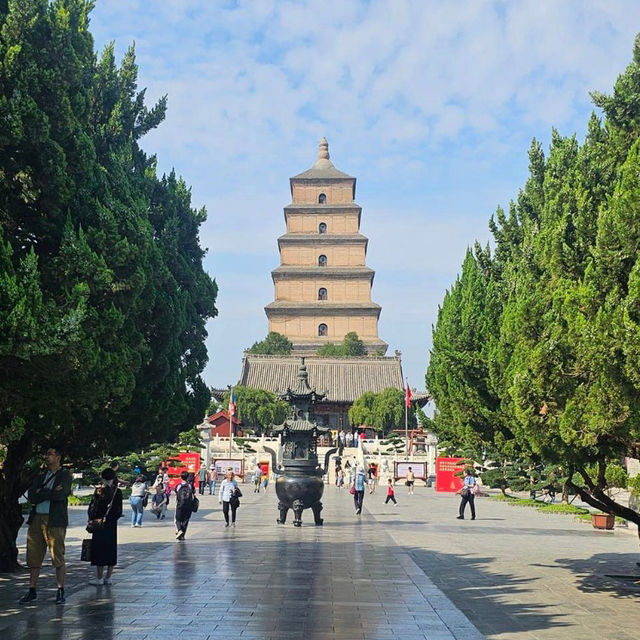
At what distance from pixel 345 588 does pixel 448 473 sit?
29104mm

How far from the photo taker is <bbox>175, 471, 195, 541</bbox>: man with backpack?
55.8 ft

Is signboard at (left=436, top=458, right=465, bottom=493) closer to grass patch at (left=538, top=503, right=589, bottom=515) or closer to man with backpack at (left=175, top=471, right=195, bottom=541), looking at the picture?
grass patch at (left=538, top=503, right=589, bottom=515)

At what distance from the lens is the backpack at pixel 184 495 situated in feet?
55.6

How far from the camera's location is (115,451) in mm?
13742

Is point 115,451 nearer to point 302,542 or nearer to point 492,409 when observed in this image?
point 302,542

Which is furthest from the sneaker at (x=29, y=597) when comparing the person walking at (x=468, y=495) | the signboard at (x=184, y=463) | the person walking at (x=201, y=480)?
the signboard at (x=184, y=463)

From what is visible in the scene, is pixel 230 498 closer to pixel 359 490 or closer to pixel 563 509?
pixel 359 490

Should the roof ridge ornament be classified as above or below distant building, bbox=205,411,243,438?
above

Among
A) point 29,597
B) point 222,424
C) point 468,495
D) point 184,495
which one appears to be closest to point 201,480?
point 468,495

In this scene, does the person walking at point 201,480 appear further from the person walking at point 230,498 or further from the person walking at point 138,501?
the person walking at point 230,498

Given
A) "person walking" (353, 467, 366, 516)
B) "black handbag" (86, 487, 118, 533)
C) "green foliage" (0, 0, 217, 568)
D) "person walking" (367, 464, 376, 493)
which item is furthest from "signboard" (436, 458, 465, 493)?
"black handbag" (86, 487, 118, 533)

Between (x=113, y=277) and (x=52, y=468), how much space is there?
2.45 m

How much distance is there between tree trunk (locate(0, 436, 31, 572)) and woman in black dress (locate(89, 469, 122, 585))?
1.56 m

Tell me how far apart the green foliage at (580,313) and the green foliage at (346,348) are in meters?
56.4
